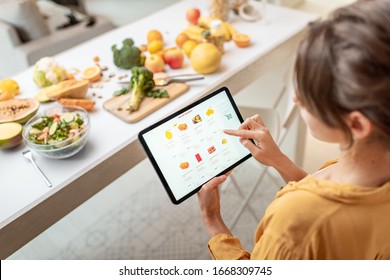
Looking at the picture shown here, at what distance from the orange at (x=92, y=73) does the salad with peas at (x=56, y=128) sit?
25cm

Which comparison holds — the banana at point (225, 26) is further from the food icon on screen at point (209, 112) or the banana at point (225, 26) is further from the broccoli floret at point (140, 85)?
the food icon on screen at point (209, 112)

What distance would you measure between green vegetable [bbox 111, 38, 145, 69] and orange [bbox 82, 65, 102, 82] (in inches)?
2.8

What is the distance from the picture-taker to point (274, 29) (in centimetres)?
159

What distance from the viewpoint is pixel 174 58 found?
4.41 ft

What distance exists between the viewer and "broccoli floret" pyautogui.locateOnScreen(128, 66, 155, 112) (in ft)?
3.91

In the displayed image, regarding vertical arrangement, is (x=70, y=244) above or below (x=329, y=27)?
below

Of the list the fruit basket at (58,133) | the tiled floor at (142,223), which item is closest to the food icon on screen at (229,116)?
the fruit basket at (58,133)

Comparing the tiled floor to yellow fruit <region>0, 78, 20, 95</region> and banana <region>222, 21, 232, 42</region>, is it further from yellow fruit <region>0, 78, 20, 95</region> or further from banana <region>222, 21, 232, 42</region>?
banana <region>222, 21, 232, 42</region>

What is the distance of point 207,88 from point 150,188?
93 centimetres

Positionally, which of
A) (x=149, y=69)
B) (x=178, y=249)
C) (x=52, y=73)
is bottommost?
(x=178, y=249)

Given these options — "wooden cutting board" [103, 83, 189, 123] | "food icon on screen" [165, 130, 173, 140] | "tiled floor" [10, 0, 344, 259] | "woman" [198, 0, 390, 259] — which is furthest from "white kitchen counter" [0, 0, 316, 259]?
"tiled floor" [10, 0, 344, 259]

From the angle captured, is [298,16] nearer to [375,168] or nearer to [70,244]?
[375,168]

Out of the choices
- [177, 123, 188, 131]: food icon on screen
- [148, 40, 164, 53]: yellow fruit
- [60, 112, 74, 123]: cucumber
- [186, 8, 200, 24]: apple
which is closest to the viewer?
[177, 123, 188, 131]: food icon on screen
